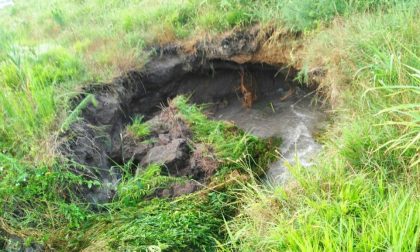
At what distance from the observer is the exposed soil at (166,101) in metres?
4.07

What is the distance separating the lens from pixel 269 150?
469cm

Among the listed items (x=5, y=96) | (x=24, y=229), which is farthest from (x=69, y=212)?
(x=5, y=96)

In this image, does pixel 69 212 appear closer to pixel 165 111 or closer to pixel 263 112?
pixel 165 111

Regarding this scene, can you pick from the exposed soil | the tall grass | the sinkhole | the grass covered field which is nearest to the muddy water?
the sinkhole

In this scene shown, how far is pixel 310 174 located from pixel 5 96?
3.02 meters

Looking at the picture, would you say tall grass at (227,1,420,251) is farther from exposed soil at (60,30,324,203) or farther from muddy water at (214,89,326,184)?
exposed soil at (60,30,324,203)

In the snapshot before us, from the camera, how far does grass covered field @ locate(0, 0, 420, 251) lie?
256 cm

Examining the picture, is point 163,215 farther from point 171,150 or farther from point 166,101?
point 166,101

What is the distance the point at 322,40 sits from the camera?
456cm

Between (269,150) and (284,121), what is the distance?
0.64 metres

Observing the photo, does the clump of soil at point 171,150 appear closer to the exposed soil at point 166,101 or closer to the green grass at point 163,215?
the exposed soil at point 166,101

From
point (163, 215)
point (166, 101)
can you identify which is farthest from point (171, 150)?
point (166, 101)

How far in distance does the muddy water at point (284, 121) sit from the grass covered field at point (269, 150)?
0.96 feet

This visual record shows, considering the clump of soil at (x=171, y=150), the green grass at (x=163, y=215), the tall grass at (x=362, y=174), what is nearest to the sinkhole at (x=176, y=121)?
the clump of soil at (x=171, y=150)
